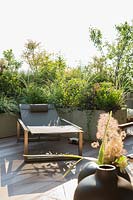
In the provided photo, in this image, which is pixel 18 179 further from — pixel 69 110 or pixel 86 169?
pixel 69 110

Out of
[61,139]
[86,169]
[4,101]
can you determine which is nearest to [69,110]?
[61,139]

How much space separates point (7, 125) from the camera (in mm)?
5984

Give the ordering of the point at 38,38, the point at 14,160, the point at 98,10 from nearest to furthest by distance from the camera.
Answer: the point at 14,160 → the point at 98,10 → the point at 38,38

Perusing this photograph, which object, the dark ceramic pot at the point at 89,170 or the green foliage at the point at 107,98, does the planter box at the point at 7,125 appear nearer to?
the green foliage at the point at 107,98

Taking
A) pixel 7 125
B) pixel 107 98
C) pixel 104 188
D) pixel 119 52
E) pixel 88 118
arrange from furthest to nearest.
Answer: pixel 119 52 < pixel 7 125 < pixel 88 118 < pixel 107 98 < pixel 104 188

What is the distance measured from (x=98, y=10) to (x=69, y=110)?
2965 millimetres

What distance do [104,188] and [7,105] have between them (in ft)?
15.9

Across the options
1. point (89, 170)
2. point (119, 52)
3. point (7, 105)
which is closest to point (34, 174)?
point (89, 170)

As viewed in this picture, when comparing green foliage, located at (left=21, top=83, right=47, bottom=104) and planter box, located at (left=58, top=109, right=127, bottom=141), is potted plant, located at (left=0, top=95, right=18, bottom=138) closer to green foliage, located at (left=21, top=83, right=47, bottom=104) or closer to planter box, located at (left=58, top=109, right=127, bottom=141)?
green foliage, located at (left=21, top=83, right=47, bottom=104)

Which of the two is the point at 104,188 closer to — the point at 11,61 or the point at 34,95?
the point at 34,95

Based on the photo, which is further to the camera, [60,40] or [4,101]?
[60,40]

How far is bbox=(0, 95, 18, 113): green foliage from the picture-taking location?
5969 mm

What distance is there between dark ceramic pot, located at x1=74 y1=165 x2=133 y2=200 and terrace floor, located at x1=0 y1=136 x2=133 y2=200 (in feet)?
1.14

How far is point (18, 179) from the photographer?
11.2 feet
